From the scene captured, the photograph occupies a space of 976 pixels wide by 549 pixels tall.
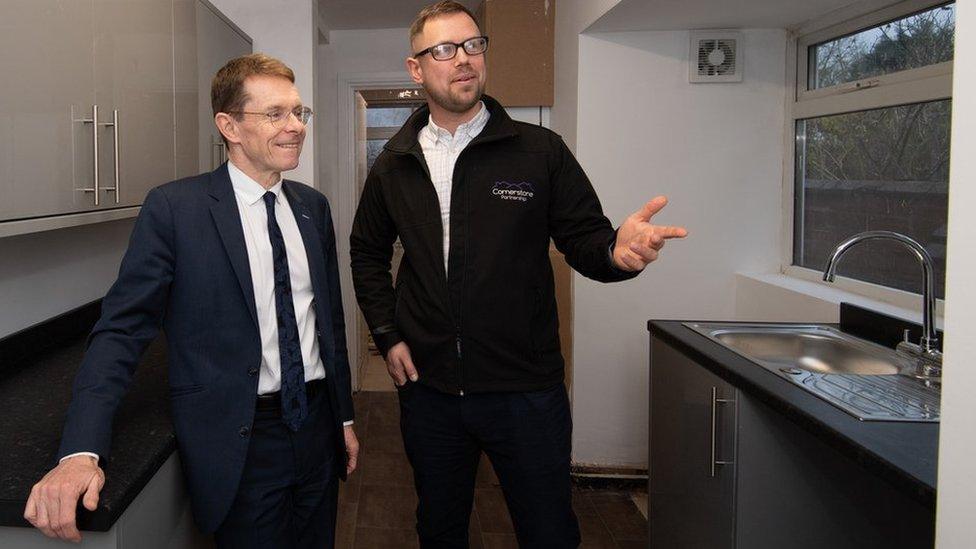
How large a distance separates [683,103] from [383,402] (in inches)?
109

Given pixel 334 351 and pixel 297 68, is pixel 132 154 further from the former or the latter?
pixel 297 68

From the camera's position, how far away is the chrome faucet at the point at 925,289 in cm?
181

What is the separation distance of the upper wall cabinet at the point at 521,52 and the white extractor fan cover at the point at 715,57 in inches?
30.1

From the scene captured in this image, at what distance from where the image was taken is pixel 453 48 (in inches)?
70.1

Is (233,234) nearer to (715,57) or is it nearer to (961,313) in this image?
(961,313)

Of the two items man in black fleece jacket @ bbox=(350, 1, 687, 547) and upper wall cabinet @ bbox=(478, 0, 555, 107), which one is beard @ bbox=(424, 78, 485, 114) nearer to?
man in black fleece jacket @ bbox=(350, 1, 687, 547)

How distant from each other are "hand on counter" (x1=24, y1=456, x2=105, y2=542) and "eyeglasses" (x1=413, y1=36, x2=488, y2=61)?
118cm

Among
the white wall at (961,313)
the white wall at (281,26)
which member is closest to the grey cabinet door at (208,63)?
the white wall at (281,26)

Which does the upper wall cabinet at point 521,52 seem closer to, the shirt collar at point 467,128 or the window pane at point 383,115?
the shirt collar at point 467,128

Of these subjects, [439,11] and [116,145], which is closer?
[439,11]

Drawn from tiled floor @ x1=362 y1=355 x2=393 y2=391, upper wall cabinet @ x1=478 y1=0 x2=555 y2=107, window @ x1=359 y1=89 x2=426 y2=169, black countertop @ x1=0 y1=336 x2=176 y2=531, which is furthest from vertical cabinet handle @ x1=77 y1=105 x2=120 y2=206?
window @ x1=359 y1=89 x2=426 y2=169

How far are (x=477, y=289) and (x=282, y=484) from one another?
0.64 meters

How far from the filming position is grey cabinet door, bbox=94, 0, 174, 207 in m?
1.94

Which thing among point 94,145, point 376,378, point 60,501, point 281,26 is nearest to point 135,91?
point 94,145
